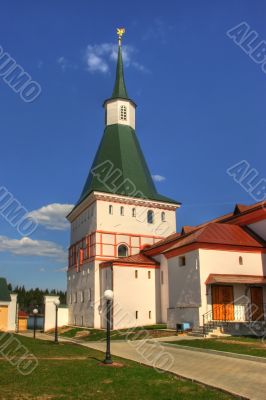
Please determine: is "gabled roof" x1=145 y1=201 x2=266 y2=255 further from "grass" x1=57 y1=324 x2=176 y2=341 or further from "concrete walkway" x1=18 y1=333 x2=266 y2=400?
"concrete walkway" x1=18 y1=333 x2=266 y2=400

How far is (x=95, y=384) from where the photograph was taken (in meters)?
9.82

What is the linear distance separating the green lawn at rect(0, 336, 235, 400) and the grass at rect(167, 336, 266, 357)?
507cm

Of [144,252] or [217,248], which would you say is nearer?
[217,248]

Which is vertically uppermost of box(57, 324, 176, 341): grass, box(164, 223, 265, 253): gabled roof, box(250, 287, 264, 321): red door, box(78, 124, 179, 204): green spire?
box(78, 124, 179, 204): green spire

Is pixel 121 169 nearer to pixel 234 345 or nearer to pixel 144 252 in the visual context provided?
pixel 144 252

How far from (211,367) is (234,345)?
5.10 metres

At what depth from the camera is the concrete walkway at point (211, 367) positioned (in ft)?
32.4

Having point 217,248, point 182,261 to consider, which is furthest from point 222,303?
point 182,261

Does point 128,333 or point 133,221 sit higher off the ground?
point 133,221

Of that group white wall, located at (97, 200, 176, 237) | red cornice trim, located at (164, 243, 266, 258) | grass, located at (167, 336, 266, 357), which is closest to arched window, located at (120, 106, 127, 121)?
white wall, located at (97, 200, 176, 237)

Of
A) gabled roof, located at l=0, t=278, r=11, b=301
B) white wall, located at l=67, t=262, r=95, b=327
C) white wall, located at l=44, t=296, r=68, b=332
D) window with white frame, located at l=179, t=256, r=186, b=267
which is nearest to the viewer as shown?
window with white frame, located at l=179, t=256, r=186, b=267

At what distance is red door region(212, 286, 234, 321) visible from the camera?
24875 mm

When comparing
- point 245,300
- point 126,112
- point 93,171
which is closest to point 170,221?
point 93,171

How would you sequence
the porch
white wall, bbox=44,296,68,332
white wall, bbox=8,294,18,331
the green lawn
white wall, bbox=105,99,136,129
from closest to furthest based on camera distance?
the green lawn → the porch → white wall, bbox=44,296,68,332 → white wall, bbox=8,294,18,331 → white wall, bbox=105,99,136,129
